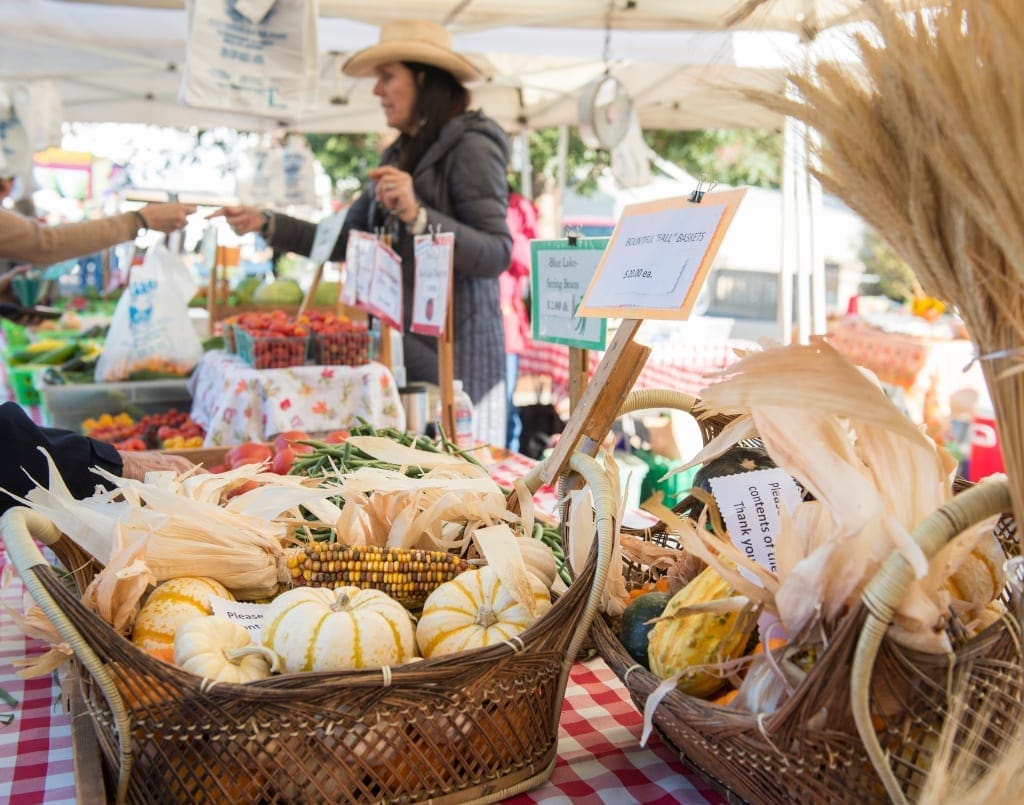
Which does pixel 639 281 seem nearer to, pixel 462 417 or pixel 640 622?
pixel 640 622

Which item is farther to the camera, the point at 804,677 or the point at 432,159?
the point at 432,159

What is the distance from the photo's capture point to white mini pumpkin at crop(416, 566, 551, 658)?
3.12 ft

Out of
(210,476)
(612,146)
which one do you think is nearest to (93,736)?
(210,476)

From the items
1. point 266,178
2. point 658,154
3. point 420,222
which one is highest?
point 658,154

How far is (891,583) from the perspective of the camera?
66 cm

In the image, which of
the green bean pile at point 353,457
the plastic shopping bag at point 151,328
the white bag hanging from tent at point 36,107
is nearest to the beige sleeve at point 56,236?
the plastic shopping bag at point 151,328

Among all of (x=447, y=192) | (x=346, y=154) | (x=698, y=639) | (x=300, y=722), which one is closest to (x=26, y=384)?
(x=447, y=192)

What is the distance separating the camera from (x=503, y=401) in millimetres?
3500

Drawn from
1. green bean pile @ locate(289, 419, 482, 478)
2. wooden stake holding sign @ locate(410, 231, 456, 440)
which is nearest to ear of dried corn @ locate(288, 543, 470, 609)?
green bean pile @ locate(289, 419, 482, 478)

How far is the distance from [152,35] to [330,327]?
2.33m

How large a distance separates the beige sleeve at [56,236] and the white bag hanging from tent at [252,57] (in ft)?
1.81

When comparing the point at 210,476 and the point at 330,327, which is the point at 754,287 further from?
the point at 210,476

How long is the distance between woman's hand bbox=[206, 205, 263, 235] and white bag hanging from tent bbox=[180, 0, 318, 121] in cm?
37

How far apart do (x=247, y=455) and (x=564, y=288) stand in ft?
2.82
